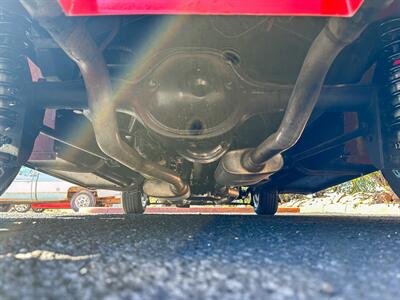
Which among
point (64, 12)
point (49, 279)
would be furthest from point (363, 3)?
point (49, 279)

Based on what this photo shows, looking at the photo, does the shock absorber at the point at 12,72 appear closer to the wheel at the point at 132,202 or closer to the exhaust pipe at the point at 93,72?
the exhaust pipe at the point at 93,72

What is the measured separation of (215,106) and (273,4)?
1.72ft

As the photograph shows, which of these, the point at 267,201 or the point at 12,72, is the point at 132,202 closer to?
the point at 267,201

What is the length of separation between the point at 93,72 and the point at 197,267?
2.65 feet

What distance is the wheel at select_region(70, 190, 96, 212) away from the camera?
8.09m

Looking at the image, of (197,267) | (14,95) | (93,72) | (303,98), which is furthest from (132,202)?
(197,267)

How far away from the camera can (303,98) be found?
130 centimetres

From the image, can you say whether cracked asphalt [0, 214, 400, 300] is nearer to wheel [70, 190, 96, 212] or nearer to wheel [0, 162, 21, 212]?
wheel [0, 162, 21, 212]

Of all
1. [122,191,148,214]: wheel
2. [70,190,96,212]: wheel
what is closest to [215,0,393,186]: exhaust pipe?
[122,191,148,214]: wheel

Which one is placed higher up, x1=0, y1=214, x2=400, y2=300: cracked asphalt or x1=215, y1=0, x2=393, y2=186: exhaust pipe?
x1=215, y1=0, x2=393, y2=186: exhaust pipe

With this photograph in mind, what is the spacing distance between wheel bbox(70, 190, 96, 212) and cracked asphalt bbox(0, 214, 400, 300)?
7281mm

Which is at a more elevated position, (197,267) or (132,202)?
(132,202)

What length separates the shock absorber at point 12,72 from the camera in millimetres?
1389

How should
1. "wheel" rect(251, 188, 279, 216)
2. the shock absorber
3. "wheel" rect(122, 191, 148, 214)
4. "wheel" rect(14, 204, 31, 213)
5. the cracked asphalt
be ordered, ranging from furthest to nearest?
"wheel" rect(14, 204, 31, 213)
"wheel" rect(122, 191, 148, 214)
"wheel" rect(251, 188, 279, 216)
the shock absorber
the cracked asphalt
